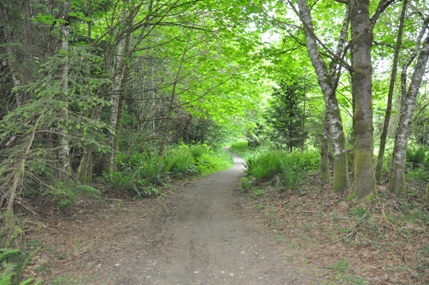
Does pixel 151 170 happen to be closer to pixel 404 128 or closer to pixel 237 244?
pixel 237 244

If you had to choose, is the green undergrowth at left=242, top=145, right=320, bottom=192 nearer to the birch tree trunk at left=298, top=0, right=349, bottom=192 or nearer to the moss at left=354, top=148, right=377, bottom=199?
the birch tree trunk at left=298, top=0, right=349, bottom=192

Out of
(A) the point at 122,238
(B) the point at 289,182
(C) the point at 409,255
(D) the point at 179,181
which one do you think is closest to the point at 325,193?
(B) the point at 289,182

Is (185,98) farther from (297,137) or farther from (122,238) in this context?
(122,238)

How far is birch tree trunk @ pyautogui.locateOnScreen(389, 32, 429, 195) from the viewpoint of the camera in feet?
20.3

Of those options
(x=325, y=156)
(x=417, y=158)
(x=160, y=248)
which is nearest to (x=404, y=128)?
(x=325, y=156)

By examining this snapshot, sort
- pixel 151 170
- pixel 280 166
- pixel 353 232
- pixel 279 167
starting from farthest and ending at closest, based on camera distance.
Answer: pixel 279 167, pixel 280 166, pixel 151 170, pixel 353 232

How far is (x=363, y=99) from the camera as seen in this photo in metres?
6.39

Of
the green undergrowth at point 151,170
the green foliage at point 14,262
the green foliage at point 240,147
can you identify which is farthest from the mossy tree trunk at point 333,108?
the green foliage at point 240,147

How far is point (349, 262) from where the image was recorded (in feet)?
14.6

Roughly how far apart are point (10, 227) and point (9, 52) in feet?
10.8

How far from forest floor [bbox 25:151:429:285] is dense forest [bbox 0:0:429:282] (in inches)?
23.7

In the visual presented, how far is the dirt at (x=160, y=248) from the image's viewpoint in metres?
4.30

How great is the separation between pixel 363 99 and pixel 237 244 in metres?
4.01

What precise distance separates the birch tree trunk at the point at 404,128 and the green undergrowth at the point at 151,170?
6.32m
